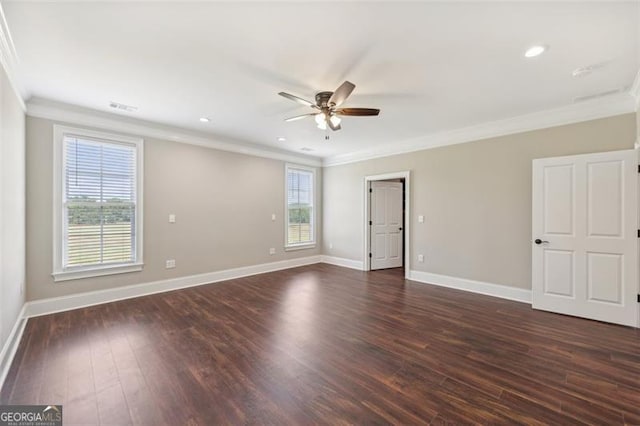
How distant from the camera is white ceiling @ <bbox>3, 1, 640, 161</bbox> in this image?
193cm

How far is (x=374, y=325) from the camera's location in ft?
10.5

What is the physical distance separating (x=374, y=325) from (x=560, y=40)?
3.22 m

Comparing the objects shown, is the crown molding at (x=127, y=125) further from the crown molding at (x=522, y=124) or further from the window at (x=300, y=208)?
the crown molding at (x=522, y=124)

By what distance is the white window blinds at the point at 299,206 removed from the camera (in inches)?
258

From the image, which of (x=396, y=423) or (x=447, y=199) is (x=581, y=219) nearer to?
(x=447, y=199)

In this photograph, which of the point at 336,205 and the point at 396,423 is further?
the point at 336,205

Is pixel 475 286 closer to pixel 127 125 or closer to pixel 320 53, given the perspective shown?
pixel 320 53

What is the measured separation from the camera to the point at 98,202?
3928 mm

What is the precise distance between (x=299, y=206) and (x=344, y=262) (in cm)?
178

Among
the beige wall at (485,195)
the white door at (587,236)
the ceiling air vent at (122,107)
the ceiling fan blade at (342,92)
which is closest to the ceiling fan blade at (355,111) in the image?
the ceiling fan blade at (342,92)

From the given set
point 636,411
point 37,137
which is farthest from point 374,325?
point 37,137

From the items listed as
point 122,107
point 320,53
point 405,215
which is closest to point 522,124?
point 405,215

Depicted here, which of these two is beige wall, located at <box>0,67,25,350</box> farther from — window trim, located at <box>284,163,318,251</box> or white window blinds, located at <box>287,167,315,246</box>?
white window blinds, located at <box>287,167,315,246</box>

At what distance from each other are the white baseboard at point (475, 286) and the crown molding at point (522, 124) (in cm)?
239
